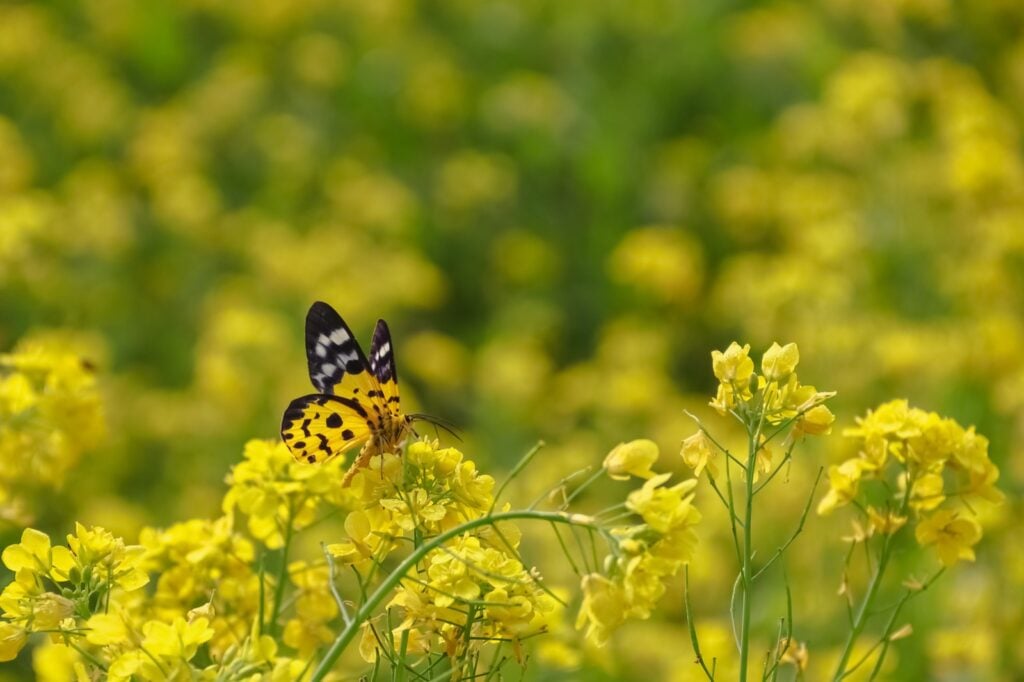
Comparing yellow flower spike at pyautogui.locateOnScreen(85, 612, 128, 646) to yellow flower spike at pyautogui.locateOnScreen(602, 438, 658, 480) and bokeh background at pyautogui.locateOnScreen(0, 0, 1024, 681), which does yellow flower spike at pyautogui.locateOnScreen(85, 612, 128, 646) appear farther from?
bokeh background at pyautogui.locateOnScreen(0, 0, 1024, 681)

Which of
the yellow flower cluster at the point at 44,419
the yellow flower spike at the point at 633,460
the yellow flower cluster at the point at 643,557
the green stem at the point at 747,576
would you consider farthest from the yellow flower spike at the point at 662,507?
the yellow flower cluster at the point at 44,419

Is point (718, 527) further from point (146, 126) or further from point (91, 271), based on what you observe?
point (146, 126)

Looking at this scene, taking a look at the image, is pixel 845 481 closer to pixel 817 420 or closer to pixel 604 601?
pixel 817 420

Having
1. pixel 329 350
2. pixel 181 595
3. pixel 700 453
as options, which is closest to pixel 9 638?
pixel 181 595

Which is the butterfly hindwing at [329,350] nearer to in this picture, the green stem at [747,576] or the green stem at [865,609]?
the green stem at [747,576]

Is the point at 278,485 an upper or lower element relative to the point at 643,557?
upper

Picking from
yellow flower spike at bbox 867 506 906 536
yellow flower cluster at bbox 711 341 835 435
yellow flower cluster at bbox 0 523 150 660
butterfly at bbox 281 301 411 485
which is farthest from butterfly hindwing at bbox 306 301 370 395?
yellow flower spike at bbox 867 506 906 536

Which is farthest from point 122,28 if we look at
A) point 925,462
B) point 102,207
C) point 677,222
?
point 925,462
